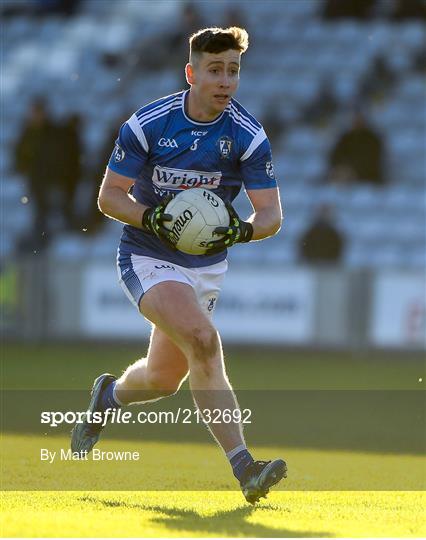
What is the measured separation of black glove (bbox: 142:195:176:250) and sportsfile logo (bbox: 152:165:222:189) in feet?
0.68

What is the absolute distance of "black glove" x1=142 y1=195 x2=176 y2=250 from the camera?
5.90 metres

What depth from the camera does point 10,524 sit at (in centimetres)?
498

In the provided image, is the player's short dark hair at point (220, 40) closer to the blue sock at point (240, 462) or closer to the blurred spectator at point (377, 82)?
the blue sock at point (240, 462)

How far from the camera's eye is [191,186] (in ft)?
20.4

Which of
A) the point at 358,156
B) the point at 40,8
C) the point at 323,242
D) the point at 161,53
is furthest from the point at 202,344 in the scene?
the point at 40,8

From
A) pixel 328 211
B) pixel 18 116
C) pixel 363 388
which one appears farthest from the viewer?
pixel 18 116

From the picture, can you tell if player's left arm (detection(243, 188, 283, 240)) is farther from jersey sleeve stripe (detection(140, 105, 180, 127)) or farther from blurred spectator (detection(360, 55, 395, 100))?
blurred spectator (detection(360, 55, 395, 100))

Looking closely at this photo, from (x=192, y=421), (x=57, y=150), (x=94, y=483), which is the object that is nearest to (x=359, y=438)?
(x=192, y=421)

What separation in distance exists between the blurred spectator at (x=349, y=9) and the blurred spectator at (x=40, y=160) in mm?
6086

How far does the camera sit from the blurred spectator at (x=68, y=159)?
16.2 metres

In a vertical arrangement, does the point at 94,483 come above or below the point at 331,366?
above

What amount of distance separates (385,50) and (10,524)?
16098 millimetres

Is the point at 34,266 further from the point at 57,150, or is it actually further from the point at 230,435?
the point at 230,435

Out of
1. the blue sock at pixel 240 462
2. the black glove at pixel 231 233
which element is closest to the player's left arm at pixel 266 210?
the black glove at pixel 231 233
